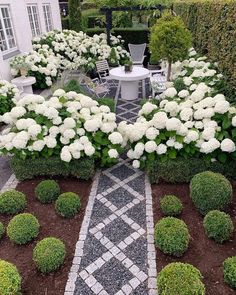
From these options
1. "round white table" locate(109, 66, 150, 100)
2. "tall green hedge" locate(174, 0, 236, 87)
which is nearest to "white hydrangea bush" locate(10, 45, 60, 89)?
"round white table" locate(109, 66, 150, 100)

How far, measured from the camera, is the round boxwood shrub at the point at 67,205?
4.00 metres

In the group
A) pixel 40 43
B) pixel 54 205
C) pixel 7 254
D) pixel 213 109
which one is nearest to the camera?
pixel 7 254

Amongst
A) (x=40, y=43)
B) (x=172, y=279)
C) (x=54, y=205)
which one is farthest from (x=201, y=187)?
(x=40, y=43)

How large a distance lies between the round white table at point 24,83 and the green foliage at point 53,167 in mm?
4569

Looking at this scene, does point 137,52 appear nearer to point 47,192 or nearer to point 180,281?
point 47,192

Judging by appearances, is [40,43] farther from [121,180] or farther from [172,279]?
[172,279]

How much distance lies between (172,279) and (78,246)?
1.42 m

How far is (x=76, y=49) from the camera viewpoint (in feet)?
41.8

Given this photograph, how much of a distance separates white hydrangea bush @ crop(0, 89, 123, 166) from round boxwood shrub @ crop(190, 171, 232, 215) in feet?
5.21

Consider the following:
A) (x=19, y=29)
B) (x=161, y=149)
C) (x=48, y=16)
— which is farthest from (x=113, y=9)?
(x=161, y=149)

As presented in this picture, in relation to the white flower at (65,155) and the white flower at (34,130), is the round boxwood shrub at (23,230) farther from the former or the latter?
the white flower at (34,130)

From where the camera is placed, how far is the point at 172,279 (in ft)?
8.70

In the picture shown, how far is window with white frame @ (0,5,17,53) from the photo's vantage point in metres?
9.10

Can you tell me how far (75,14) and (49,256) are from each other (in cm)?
1549
